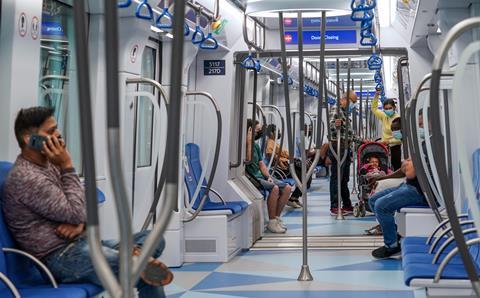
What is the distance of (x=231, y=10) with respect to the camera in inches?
320

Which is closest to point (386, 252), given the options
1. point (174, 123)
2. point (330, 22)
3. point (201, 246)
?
point (201, 246)

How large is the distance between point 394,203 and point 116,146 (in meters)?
5.36

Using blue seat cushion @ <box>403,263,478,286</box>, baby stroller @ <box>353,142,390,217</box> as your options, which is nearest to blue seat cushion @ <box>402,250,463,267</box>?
blue seat cushion @ <box>403,263,478,286</box>

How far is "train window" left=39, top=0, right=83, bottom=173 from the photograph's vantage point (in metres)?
5.10

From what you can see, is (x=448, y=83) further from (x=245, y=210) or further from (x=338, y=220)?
(x=338, y=220)

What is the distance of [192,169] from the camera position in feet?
24.7

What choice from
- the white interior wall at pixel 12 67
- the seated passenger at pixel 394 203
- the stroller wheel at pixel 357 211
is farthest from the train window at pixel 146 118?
the stroller wheel at pixel 357 211

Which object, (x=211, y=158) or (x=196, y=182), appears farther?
(x=211, y=158)

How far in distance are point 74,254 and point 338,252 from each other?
14.0ft

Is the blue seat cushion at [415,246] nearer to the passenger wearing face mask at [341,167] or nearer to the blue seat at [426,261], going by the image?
the blue seat at [426,261]

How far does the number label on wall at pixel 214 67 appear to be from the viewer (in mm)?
8016

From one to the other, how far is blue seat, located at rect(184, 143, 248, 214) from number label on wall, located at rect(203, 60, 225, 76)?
0.84 metres

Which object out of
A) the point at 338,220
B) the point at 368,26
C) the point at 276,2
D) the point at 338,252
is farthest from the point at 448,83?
the point at 338,220

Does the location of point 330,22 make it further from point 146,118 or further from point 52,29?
point 52,29
